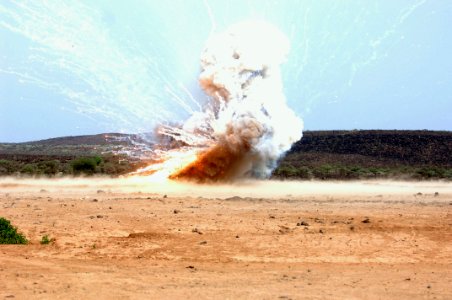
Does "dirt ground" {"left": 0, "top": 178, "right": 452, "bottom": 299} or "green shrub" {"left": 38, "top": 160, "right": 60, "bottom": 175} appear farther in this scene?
"green shrub" {"left": 38, "top": 160, "right": 60, "bottom": 175}

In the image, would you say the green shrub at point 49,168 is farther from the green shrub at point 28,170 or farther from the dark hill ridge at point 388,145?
the dark hill ridge at point 388,145

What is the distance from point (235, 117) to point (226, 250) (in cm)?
1793

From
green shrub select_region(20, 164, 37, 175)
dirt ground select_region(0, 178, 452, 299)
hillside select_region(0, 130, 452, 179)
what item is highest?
hillside select_region(0, 130, 452, 179)

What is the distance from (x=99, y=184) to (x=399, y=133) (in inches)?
2459

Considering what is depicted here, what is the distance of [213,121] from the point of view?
1363 inches

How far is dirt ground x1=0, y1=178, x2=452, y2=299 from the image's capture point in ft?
39.2

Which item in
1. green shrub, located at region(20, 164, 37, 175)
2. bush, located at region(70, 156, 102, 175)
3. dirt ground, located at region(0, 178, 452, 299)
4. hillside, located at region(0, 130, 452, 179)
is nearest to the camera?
dirt ground, located at region(0, 178, 452, 299)

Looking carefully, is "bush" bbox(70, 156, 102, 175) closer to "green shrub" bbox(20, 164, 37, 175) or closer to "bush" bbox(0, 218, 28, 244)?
"green shrub" bbox(20, 164, 37, 175)

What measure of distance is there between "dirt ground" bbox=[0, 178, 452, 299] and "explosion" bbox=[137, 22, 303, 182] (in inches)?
277

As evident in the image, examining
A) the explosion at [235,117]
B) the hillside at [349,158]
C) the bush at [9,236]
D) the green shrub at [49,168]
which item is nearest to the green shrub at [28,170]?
the hillside at [349,158]

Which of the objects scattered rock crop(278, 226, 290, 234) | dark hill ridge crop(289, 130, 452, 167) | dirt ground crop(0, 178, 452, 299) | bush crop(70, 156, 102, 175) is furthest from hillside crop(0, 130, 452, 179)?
scattered rock crop(278, 226, 290, 234)

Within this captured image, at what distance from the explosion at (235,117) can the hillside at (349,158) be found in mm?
16722

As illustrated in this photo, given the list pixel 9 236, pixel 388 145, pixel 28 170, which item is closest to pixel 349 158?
pixel 388 145

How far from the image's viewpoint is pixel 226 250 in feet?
53.7
